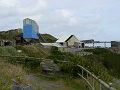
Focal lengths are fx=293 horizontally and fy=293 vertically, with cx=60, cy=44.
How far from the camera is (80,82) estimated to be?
13.2m

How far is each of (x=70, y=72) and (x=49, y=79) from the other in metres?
1.12

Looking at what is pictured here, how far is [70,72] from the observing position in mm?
14648

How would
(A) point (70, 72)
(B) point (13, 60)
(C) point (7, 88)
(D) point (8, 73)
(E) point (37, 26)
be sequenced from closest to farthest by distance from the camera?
(C) point (7, 88) → (D) point (8, 73) → (A) point (70, 72) → (B) point (13, 60) → (E) point (37, 26)

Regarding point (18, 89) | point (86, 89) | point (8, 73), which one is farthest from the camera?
point (86, 89)

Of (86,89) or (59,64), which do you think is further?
(59,64)

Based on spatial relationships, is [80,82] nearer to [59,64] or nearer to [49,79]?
[49,79]

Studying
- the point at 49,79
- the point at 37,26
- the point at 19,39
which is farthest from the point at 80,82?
the point at 37,26

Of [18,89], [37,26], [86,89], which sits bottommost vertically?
[86,89]

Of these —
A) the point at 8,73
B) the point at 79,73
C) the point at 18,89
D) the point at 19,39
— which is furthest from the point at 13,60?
the point at 19,39

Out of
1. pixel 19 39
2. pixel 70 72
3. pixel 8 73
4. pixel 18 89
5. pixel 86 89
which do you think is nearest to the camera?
pixel 18 89

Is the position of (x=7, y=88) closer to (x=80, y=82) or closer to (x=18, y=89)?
(x=18, y=89)

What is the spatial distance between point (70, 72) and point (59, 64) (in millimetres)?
1577

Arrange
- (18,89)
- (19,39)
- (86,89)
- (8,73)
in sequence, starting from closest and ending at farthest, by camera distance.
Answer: (18,89) < (8,73) < (86,89) < (19,39)

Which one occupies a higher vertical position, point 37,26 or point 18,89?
point 37,26
